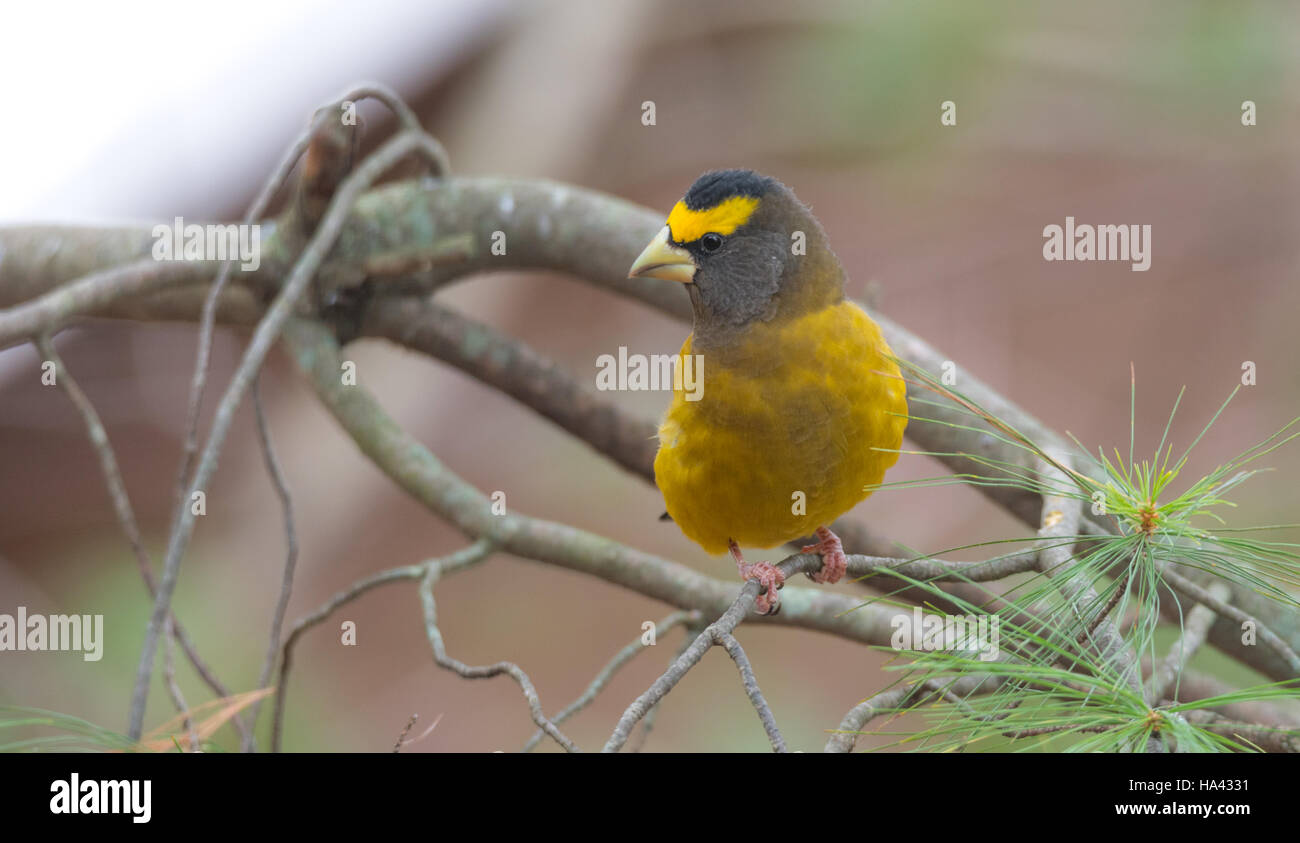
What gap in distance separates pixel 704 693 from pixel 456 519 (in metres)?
3.05

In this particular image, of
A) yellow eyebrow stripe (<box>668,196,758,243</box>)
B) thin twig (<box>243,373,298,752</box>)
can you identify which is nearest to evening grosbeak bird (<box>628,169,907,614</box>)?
yellow eyebrow stripe (<box>668,196,758,243</box>)

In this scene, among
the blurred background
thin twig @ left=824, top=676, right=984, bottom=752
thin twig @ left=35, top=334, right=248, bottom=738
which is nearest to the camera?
thin twig @ left=824, top=676, right=984, bottom=752

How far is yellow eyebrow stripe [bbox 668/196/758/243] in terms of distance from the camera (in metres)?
1.73

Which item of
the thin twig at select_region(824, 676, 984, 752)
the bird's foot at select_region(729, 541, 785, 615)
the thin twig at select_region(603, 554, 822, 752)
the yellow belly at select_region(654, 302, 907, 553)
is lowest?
the thin twig at select_region(824, 676, 984, 752)

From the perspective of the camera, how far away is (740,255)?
1811 mm

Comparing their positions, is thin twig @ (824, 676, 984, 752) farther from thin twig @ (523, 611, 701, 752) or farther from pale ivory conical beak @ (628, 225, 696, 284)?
pale ivory conical beak @ (628, 225, 696, 284)

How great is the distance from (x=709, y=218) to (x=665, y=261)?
0.35 feet

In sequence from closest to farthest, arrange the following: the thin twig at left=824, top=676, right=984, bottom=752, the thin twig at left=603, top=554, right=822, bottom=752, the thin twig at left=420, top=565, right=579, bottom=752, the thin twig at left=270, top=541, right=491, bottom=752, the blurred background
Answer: the thin twig at left=603, top=554, right=822, bottom=752 → the thin twig at left=420, top=565, right=579, bottom=752 → the thin twig at left=824, top=676, right=984, bottom=752 → the thin twig at left=270, top=541, right=491, bottom=752 → the blurred background

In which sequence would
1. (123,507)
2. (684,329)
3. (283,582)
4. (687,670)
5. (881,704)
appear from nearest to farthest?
(687,670) → (881,704) → (123,507) → (283,582) → (684,329)

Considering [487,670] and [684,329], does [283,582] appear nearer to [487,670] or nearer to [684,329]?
[487,670]

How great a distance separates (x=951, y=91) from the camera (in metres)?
4.70

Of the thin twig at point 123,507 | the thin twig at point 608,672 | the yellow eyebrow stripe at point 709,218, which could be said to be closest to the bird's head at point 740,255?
the yellow eyebrow stripe at point 709,218

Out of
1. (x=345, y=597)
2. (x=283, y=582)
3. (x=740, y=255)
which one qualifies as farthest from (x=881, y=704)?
(x=283, y=582)
